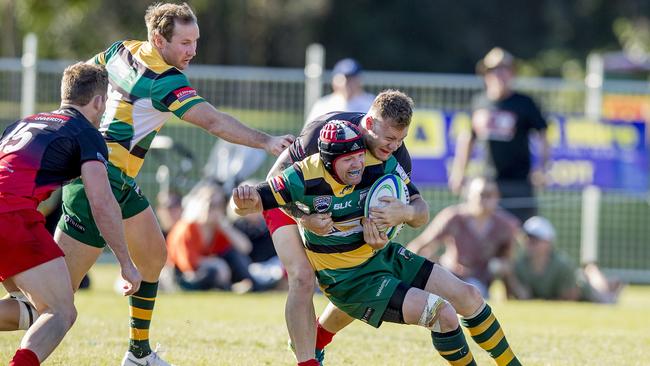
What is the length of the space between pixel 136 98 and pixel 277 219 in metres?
1.10

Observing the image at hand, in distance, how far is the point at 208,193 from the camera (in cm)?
1297

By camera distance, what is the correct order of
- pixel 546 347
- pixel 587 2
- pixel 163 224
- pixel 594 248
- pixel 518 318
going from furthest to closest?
pixel 587 2, pixel 594 248, pixel 163 224, pixel 518 318, pixel 546 347

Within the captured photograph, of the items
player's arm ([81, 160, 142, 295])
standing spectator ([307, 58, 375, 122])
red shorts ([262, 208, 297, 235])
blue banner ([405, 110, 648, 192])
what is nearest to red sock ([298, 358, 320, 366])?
red shorts ([262, 208, 297, 235])

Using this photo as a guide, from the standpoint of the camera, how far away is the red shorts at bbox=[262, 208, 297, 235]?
657 cm

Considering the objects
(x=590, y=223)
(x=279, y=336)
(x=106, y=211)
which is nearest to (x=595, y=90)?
(x=590, y=223)

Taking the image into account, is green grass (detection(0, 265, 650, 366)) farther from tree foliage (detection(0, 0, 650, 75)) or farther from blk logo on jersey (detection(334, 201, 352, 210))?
tree foliage (detection(0, 0, 650, 75))

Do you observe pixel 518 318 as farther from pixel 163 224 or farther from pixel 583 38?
pixel 583 38

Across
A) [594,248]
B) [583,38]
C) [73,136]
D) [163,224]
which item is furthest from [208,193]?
[583,38]

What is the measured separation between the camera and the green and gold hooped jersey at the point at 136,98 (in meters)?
6.45

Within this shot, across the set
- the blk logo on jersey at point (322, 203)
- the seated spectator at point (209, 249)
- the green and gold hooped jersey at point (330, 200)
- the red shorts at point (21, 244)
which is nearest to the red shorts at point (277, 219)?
the green and gold hooped jersey at point (330, 200)

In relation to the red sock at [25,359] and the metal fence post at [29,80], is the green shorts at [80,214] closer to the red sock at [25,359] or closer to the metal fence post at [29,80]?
the red sock at [25,359]

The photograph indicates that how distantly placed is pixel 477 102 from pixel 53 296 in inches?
326

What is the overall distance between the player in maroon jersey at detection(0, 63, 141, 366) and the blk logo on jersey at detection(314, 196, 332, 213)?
104 centimetres

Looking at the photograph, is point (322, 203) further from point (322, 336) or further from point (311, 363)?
point (322, 336)
